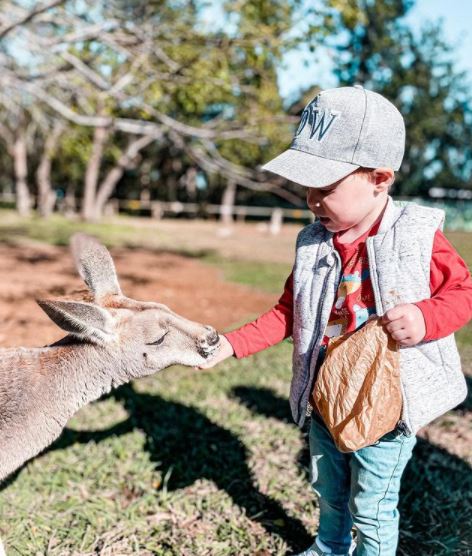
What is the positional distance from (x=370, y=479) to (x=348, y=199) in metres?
1.09

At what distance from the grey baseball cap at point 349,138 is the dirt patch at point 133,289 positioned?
320cm

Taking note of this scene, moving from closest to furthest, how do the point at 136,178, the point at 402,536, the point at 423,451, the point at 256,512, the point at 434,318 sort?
the point at 434,318 < the point at 402,536 < the point at 256,512 < the point at 423,451 < the point at 136,178

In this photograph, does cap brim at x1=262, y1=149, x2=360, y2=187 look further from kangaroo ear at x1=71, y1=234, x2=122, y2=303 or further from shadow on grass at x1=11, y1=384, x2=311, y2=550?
shadow on grass at x1=11, y1=384, x2=311, y2=550

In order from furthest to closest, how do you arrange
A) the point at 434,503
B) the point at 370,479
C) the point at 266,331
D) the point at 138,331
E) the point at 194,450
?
the point at 194,450
the point at 434,503
the point at 266,331
the point at 138,331
the point at 370,479

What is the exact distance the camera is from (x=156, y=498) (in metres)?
3.17

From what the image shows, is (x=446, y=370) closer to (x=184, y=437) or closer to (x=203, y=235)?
(x=184, y=437)

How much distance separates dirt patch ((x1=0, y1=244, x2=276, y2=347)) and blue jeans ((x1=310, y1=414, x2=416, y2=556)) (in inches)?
118

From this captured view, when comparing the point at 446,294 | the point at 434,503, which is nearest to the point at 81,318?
the point at 446,294

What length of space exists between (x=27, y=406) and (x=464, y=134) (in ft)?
131

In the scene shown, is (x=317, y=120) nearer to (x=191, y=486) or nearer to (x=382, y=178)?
(x=382, y=178)

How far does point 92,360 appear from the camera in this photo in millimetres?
2492

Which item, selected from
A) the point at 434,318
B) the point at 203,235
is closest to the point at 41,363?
the point at 434,318

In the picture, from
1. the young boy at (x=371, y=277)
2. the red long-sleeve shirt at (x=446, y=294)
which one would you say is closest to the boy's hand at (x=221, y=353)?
the young boy at (x=371, y=277)

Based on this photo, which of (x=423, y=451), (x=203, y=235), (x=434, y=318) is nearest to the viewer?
(x=434, y=318)
